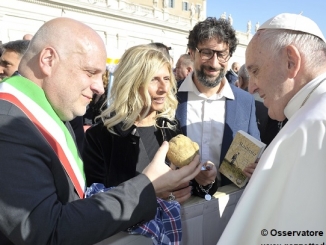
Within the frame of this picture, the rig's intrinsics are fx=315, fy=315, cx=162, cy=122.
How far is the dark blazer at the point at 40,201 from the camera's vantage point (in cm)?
100

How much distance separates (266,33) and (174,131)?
3.26 ft

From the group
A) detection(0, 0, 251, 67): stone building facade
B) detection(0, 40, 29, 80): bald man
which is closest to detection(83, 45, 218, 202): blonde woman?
detection(0, 40, 29, 80): bald man

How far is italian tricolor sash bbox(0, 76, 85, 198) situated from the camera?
1181 mm

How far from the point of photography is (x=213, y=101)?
266 centimetres

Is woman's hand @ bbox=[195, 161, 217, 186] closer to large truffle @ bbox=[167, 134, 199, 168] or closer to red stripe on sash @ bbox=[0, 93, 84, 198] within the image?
large truffle @ bbox=[167, 134, 199, 168]

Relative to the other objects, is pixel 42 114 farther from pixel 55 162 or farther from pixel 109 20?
pixel 109 20

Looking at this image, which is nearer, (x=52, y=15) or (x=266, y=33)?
(x=266, y=33)

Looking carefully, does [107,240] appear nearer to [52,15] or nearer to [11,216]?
[11,216]

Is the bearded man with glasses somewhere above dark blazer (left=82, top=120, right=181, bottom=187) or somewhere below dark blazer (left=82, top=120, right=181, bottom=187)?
above

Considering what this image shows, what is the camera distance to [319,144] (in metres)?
1.07

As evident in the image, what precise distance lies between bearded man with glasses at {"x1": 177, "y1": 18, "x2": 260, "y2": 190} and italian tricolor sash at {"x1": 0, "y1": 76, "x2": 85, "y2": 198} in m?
1.39

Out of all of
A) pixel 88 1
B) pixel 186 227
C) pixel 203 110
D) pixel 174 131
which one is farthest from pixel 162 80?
pixel 88 1

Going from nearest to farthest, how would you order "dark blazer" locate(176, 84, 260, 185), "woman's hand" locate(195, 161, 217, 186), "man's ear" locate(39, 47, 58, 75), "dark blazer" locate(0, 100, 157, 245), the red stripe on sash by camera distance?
"dark blazer" locate(0, 100, 157, 245), the red stripe on sash, "man's ear" locate(39, 47, 58, 75), "woman's hand" locate(195, 161, 217, 186), "dark blazer" locate(176, 84, 260, 185)

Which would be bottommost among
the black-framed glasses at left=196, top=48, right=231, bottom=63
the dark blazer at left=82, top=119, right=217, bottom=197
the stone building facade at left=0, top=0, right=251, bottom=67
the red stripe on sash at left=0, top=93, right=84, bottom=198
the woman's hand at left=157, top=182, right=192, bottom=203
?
the woman's hand at left=157, top=182, right=192, bottom=203
